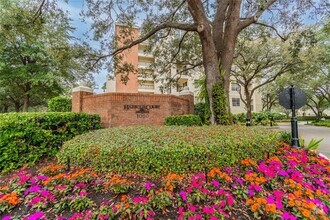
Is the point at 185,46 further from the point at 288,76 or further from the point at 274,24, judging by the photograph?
the point at 288,76

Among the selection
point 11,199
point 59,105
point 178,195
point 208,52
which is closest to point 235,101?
point 208,52

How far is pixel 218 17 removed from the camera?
297 inches

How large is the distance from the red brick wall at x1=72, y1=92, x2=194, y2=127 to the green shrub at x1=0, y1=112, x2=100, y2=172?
271 cm

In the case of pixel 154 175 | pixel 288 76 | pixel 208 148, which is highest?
pixel 288 76

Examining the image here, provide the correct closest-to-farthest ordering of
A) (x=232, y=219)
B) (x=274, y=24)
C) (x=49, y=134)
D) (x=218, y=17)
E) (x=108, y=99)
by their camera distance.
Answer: (x=232, y=219), (x=49, y=134), (x=218, y=17), (x=108, y=99), (x=274, y=24)

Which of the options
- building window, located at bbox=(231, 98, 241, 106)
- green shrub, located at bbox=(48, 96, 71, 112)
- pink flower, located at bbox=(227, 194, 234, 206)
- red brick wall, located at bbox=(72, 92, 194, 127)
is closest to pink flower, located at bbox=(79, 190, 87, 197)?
pink flower, located at bbox=(227, 194, 234, 206)

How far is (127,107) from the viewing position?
8391 mm

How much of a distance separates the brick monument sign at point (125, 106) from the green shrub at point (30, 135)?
2.73 metres

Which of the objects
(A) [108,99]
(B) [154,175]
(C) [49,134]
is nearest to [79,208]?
(B) [154,175]

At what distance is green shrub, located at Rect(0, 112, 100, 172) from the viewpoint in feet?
13.4

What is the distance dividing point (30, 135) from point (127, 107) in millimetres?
4347

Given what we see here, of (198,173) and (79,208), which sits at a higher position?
(198,173)

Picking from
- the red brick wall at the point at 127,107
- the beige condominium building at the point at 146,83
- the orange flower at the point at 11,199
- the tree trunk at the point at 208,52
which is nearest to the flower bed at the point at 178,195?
the orange flower at the point at 11,199

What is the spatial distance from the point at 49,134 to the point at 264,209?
16.8ft
